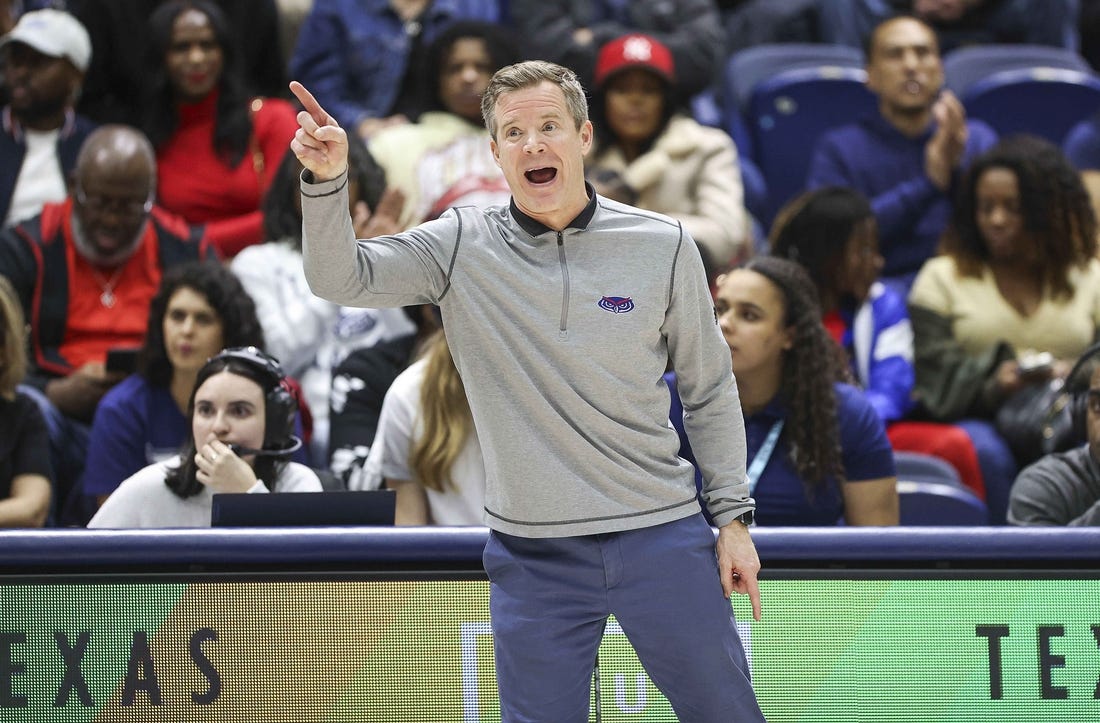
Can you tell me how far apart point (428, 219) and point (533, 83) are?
2.56 meters

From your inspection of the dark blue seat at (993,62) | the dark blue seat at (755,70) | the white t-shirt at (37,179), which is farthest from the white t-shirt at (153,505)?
the dark blue seat at (993,62)

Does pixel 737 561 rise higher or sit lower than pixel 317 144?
lower

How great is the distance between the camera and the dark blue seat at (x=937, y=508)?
3971mm

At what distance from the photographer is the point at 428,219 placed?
4863 millimetres

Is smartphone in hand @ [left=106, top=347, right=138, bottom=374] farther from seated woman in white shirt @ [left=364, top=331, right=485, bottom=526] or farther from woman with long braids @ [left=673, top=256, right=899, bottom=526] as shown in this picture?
woman with long braids @ [left=673, top=256, right=899, bottom=526]

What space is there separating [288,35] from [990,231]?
11.0 ft

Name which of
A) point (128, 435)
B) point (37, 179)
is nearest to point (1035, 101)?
point (37, 179)

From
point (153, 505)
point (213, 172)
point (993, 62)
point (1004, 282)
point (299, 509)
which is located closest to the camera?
point (299, 509)

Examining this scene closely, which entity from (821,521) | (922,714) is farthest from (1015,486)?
(922,714)

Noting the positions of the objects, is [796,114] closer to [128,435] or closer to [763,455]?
[763,455]

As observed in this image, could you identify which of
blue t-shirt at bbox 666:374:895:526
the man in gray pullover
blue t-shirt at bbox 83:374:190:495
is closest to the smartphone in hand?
blue t-shirt at bbox 83:374:190:495

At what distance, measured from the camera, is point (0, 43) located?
5586 millimetres

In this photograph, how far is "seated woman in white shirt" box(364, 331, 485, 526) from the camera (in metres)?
3.78

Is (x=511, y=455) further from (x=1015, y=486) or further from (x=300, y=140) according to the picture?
(x=1015, y=486)
